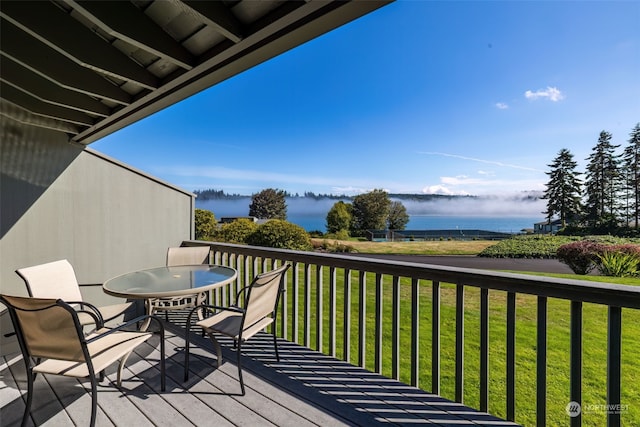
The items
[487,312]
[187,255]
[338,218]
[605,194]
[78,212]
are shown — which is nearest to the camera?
[487,312]

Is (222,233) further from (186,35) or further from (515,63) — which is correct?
(515,63)

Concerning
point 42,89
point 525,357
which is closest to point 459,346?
point 525,357

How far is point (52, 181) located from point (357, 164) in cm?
2241

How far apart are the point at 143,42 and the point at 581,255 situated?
9253 mm

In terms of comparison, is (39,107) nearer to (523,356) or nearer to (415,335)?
(415,335)

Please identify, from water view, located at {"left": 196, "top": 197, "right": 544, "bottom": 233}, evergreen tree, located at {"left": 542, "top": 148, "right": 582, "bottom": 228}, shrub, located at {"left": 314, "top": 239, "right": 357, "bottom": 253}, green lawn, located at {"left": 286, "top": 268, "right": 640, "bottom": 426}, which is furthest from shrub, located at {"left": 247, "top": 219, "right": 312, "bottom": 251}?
evergreen tree, located at {"left": 542, "top": 148, "right": 582, "bottom": 228}

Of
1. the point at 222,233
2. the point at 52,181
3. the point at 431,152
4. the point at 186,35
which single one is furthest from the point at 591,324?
the point at 431,152

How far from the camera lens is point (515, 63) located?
35.9 ft

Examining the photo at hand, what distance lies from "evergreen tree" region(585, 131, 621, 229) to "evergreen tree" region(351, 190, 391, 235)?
14.4 meters

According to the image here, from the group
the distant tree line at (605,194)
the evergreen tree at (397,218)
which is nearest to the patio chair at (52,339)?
the distant tree line at (605,194)

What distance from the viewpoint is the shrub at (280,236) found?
735 cm

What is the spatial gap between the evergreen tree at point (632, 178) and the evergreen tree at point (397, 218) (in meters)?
16.9

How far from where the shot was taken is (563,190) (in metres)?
12.5

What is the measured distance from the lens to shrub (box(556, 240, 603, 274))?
276 inches
